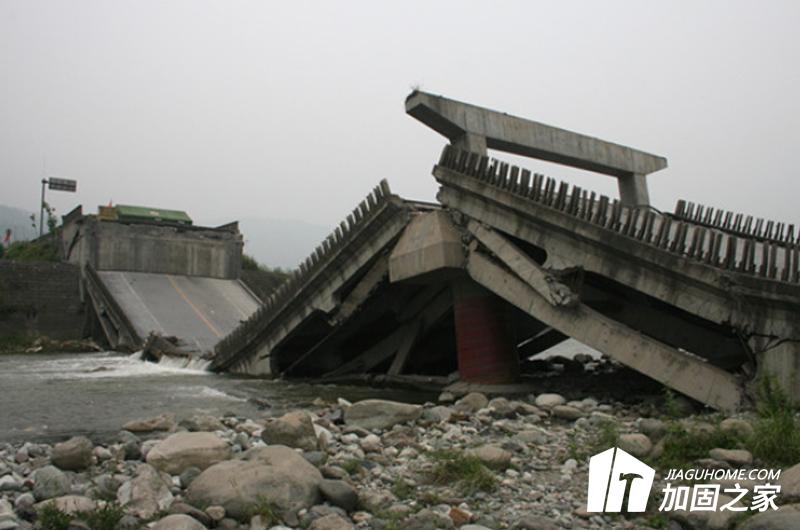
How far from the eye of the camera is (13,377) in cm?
1723

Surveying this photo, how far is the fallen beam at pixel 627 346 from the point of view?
959 cm

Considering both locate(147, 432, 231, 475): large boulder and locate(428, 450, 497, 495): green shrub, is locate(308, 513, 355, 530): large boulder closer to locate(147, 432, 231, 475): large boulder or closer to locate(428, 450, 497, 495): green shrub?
locate(428, 450, 497, 495): green shrub

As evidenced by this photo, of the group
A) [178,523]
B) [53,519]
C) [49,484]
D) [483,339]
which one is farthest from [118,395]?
[178,523]

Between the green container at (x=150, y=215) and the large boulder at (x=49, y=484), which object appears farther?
the green container at (x=150, y=215)

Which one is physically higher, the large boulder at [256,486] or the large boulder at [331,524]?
the large boulder at [256,486]

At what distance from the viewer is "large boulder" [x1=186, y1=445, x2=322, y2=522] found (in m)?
5.42

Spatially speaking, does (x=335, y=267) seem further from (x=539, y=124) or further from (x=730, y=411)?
(x=730, y=411)

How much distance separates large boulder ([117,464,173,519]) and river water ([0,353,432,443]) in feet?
9.72

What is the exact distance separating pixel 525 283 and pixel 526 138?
369cm

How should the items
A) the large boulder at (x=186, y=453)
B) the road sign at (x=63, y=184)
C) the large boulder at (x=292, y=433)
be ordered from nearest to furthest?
the large boulder at (x=186, y=453), the large boulder at (x=292, y=433), the road sign at (x=63, y=184)

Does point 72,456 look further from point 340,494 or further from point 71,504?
point 340,494

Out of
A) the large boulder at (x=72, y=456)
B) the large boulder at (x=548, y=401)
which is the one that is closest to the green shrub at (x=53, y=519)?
the large boulder at (x=72, y=456)

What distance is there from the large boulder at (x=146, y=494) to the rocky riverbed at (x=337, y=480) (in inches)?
0.5

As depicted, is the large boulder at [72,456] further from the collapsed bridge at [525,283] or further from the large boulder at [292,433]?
the collapsed bridge at [525,283]
